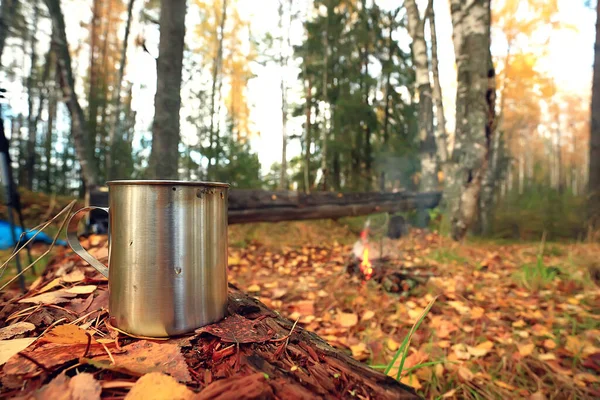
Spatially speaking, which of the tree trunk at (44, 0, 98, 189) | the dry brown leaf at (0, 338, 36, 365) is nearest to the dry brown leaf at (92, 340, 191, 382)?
the dry brown leaf at (0, 338, 36, 365)

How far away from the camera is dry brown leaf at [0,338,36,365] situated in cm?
65

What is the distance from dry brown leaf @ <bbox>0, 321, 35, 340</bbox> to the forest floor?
119 centimetres

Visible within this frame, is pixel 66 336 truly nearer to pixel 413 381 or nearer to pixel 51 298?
pixel 51 298

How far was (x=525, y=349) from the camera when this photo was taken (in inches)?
72.2

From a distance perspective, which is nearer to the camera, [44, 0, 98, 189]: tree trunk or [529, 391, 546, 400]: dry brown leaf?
[529, 391, 546, 400]: dry brown leaf

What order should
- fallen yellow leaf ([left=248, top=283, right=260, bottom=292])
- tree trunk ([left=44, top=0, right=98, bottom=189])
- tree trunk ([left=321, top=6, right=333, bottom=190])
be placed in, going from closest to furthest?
fallen yellow leaf ([left=248, top=283, right=260, bottom=292])
tree trunk ([left=44, top=0, right=98, bottom=189])
tree trunk ([left=321, top=6, right=333, bottom=190])

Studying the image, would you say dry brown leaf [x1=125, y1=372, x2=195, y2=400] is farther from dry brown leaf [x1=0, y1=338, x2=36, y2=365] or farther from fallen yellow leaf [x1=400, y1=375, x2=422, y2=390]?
fallen yellow leaf [x1=400, y1=375, x2=422, y2=390]

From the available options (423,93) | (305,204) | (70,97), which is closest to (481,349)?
(305,204)

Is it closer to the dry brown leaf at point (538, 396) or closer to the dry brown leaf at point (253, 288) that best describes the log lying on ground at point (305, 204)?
the dry brown leaf at point (253, 288)

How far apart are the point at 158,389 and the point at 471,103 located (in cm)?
522

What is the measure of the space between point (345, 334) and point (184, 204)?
70.7 inches

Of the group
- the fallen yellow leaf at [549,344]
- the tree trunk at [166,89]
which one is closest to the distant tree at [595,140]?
the fallen yellow leaf at [549,344]

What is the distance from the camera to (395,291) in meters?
2.82

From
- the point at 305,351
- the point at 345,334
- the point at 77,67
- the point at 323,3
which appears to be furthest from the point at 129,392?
the point at 77,67
